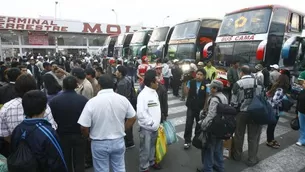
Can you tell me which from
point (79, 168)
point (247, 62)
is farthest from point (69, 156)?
point (247, 62)

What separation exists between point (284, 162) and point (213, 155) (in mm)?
1681

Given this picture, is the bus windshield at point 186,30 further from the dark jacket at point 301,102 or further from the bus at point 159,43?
the dark jacket at point 301,102

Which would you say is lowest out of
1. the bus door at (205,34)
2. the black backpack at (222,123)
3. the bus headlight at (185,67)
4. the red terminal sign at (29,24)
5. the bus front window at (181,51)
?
the black backpack at (222,123)

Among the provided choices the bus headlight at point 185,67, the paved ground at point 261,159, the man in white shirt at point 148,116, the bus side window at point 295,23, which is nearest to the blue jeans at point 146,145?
the man in white shirt at point 148,116

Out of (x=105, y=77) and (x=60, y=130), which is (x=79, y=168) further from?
(x=105, y=77)

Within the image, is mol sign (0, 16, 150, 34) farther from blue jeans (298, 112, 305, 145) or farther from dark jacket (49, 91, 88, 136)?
blue jeans (298, 112, 305, 145)

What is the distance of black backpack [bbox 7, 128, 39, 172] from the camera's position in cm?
175

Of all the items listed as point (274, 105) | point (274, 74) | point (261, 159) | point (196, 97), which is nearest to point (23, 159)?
point (196, 97)

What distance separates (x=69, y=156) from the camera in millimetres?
3082

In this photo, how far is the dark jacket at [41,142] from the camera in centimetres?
189

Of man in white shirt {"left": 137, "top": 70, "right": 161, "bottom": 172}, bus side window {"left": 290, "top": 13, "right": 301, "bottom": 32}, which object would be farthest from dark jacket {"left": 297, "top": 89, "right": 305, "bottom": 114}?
bus side window {"left": 290, "top": 13, "right": 301, "bottom": 32}

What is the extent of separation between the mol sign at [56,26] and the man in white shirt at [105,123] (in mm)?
28484

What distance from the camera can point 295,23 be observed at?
933 cm

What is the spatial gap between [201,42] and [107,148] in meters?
9.47
